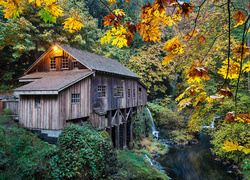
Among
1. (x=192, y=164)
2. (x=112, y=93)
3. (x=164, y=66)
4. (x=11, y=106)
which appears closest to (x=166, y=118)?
(x=192, y=164)

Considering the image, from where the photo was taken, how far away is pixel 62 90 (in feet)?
31.7

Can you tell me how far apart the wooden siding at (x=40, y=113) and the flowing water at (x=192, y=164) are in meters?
9.70

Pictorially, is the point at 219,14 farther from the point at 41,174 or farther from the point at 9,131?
the point at 9,131

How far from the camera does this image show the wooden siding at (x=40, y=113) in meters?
9.36

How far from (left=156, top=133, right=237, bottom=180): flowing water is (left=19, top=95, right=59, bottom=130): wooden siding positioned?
31.8 feet

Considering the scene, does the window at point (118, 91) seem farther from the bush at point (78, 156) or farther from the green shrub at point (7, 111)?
the green shrub at point (7, 111)

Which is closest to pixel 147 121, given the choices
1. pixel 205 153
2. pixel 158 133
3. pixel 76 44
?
pixel 158 133

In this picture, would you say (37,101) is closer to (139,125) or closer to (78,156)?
(78,156)

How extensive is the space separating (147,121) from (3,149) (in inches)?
618

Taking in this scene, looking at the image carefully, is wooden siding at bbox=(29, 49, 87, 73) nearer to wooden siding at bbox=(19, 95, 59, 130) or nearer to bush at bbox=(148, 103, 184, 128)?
wooden siding at bbox=(19, 95, 59, 130)

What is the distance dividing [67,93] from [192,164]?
1245 centimetres

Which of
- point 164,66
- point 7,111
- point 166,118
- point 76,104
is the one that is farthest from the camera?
point 166,118

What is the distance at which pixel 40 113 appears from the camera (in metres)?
9.70

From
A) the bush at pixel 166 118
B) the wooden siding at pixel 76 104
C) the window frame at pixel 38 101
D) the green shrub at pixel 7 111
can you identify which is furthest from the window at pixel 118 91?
the bush at pixel 166 118
